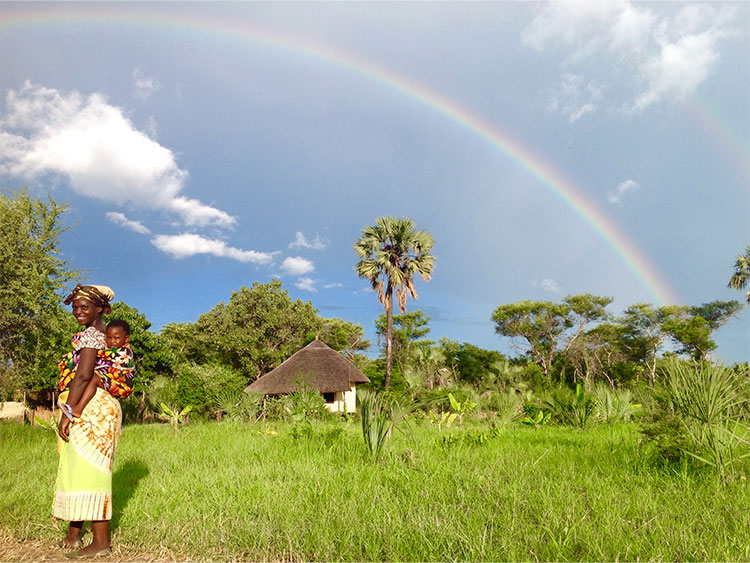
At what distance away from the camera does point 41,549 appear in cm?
379

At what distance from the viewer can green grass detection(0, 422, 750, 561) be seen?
3.29 m

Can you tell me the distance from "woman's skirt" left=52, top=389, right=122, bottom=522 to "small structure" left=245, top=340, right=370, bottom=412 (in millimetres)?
20067

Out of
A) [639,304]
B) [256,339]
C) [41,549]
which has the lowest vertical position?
[41,549]

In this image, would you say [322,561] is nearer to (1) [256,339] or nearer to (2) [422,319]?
(1) [256,339]

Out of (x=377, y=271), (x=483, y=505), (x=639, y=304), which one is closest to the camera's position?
(x=483, y=505)

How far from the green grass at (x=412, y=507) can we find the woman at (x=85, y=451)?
0.34 metres

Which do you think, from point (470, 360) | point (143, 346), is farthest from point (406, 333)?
point (143, 346)

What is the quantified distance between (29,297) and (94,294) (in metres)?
15.9

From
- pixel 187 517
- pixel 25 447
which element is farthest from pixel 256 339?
pixel 187 517

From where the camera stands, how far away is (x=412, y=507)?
3982mm

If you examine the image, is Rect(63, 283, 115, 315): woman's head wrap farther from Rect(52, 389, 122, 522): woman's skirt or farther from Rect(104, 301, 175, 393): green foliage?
Rect(104, 301, 175, 393): green foliage

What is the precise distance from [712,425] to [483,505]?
10.5ft

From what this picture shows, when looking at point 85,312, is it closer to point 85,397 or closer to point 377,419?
point 85,397

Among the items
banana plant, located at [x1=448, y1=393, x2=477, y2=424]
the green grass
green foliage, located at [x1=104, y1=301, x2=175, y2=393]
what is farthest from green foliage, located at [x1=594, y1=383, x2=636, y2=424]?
green foliage, located at [x1=104, y1=301, x2=175, y2=393]
